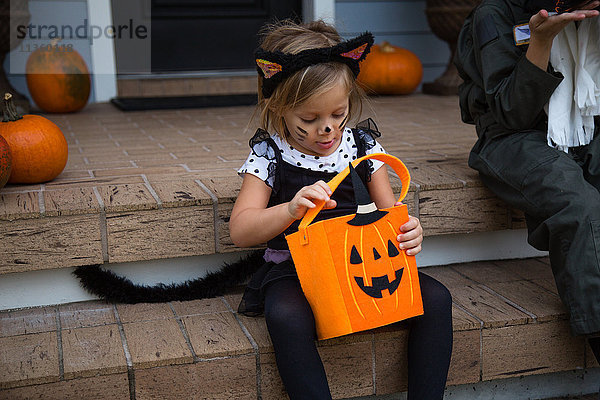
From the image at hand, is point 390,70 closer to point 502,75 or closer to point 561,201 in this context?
point 502,75

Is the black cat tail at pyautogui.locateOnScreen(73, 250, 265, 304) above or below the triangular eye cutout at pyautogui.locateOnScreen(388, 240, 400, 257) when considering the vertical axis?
below

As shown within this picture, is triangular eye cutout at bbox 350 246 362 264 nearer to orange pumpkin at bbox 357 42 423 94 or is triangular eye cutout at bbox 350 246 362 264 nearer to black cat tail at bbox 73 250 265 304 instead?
black cat tail at bbox 73 250 265 304

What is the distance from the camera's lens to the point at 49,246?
1775 mm

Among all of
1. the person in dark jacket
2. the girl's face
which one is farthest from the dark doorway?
the girl's face

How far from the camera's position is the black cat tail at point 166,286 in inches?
72.7

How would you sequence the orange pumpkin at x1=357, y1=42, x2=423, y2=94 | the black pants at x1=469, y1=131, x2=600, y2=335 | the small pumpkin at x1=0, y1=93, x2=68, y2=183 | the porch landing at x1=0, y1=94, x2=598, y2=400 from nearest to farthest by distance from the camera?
1. the porch landing at x1=0, y1=94, x2=598, y2=400
2. the black pants at x1=469, y1=131, x2=600, y2=335
3. the small pumpkin at x1=0, y1=93, x2=68, y2=183
4. the orange pumpkin at x1=357, y1=42, x2=423, y2=94

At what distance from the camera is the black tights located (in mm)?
1486

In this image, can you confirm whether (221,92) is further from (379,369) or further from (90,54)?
(379,369)

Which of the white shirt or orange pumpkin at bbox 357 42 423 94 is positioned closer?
the white shirt

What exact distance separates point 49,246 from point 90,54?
2.66 m

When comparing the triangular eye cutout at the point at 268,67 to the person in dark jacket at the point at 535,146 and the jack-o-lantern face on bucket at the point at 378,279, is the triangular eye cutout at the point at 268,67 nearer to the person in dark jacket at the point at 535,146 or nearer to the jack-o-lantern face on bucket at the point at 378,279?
the jack-o-lantern face on bucket at the point at 378,279

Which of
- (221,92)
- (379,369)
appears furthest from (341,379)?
(221,92)

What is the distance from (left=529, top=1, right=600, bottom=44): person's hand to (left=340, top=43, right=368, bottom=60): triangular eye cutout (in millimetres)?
419

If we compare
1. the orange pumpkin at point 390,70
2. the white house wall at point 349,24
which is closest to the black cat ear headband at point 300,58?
the white house wall at point 349,24
